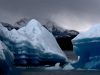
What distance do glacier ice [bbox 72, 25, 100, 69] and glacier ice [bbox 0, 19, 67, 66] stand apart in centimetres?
163

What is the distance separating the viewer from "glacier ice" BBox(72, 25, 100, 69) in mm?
13586

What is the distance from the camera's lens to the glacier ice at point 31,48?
15234 millimetres

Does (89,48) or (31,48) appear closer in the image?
(89,48)

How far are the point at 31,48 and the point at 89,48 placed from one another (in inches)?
97.9

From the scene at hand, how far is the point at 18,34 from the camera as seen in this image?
1590 cm

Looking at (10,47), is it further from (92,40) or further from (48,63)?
(92,40)

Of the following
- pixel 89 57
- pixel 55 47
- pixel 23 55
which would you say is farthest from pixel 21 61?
pixel 89 57

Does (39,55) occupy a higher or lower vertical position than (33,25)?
lower

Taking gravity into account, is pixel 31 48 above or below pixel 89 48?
above

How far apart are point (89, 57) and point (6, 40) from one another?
3.16 metres

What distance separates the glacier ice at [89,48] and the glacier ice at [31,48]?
1.63 meters

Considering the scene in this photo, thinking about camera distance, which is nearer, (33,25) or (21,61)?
(21,61)

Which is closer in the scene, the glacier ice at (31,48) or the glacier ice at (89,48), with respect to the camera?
the glacier ice at (89,48)

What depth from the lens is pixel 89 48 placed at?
13.9m
